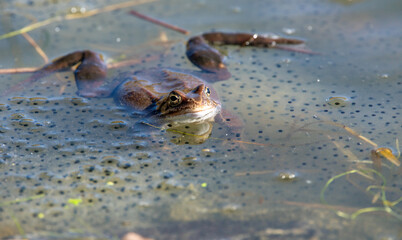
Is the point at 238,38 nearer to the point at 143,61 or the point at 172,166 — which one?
the point at 143,61

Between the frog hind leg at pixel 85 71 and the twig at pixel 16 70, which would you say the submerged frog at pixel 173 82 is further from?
the twig at pixel 16 70

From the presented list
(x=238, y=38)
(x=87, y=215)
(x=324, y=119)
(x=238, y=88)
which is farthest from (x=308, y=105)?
(x=87, y=215)

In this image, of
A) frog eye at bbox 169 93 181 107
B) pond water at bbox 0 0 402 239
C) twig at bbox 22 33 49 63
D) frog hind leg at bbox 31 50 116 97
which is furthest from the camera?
twig at bbox 22 33 49 63

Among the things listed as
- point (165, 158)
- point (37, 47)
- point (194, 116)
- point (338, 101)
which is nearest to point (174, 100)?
point (194, 116)

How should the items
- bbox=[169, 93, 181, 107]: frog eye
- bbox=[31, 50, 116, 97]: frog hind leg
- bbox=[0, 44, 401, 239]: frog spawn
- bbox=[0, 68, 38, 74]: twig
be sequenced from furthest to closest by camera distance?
bbox=[0, 68, 38, 74]: twig
bbox=[31, 50, 116, 97]: frog hind leg
bbox=[169, 93, 181, 107]: frog eye
bbox=[0, 44, 401, 239]: frog spawn

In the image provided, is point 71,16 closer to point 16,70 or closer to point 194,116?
point 16,70

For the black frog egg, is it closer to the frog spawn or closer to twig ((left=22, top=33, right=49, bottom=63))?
the frog spawn

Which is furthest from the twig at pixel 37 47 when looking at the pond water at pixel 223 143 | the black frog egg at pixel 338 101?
the black frog egg at pixel 338 101

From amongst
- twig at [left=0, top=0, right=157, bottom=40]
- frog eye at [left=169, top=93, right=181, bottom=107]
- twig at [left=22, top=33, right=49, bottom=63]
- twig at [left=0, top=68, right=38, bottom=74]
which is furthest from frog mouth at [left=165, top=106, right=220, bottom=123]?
twig at [left=0, top=0, right=157, bottom=40]
